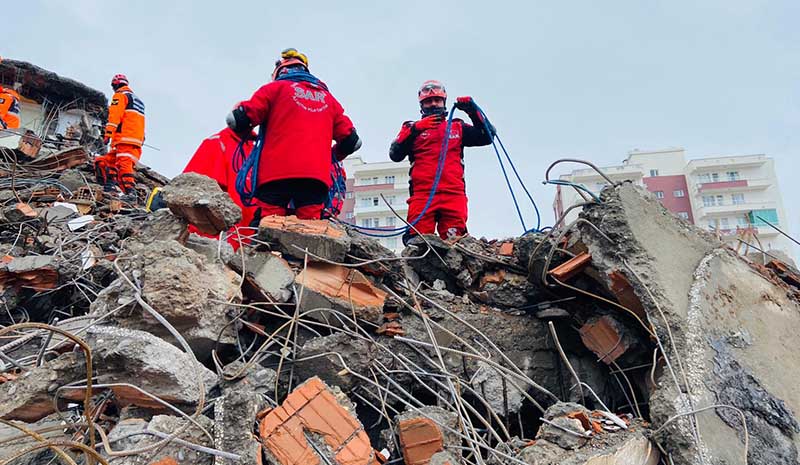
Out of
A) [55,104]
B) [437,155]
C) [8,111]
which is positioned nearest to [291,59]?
[437,155]

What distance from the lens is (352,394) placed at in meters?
2.59

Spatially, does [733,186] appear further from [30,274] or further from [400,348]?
[30,274]

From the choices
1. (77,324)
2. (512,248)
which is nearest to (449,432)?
(512,248)

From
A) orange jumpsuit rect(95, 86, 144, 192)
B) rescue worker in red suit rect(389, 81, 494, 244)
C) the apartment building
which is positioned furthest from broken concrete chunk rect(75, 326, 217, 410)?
the apartment building

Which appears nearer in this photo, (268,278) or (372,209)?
(268,278)

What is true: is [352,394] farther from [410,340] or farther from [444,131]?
[444,131]

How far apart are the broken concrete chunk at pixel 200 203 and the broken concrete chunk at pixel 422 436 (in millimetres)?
1423

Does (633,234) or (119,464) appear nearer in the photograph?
(119,464)

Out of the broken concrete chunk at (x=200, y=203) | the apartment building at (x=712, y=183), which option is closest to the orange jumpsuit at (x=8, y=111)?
the broken concrete chunk at (x=200, y=203)

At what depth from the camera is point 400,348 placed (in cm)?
289

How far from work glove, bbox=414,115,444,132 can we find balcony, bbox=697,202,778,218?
3769 centimetres

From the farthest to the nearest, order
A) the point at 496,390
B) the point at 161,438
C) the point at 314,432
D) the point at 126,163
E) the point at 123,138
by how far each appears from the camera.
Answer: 1. the point at 126,163
2. the point at 123,138
3. the point at 496,390
4. the point at 314,432
5. the point at 161,438

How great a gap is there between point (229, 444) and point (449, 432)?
0.85 meters

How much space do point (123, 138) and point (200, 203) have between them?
5360 millimetres
